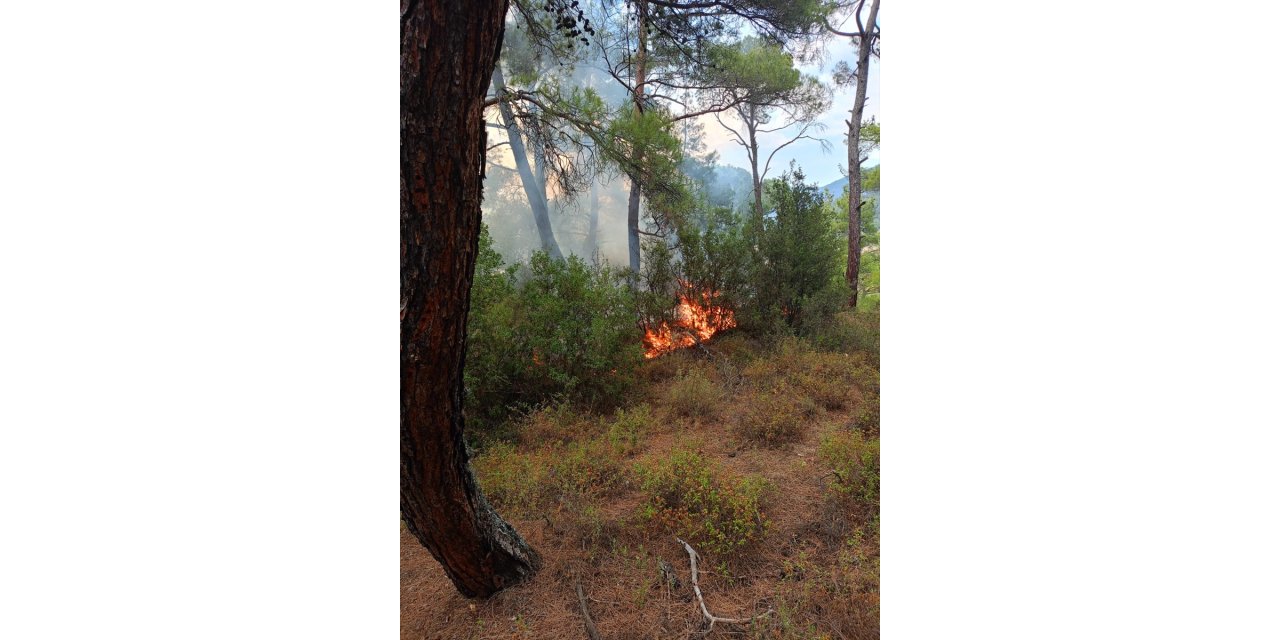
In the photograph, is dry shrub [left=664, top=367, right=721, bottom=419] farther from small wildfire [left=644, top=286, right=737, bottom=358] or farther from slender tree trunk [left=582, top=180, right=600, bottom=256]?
slender tree trunk [left=582, top=180, right=600, bottom=256]

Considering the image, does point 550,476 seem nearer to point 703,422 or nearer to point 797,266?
point 703,422

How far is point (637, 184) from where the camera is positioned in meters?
2.17

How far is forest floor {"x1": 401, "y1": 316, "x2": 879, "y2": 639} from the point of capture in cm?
124


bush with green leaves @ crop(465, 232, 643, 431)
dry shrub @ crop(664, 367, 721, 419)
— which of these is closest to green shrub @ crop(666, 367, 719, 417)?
dry shrub @ crop(664, 367, 721, 419)

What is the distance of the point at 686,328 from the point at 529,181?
1.31m

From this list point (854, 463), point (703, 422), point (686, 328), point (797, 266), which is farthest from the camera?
point (797, 266)

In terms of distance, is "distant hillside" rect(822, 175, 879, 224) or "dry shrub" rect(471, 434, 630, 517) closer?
"dry shrub" rect(471, 434, 630, 517)

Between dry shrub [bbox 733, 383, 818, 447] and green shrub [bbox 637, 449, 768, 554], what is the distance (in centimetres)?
36

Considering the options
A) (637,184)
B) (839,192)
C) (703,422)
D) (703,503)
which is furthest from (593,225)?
(839,192)

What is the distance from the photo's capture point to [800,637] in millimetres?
1120

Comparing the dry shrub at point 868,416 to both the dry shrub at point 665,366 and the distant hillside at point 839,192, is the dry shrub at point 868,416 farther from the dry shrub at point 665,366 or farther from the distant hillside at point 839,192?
the distant hillside at point 839,192

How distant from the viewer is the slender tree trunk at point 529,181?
6.41 ft
